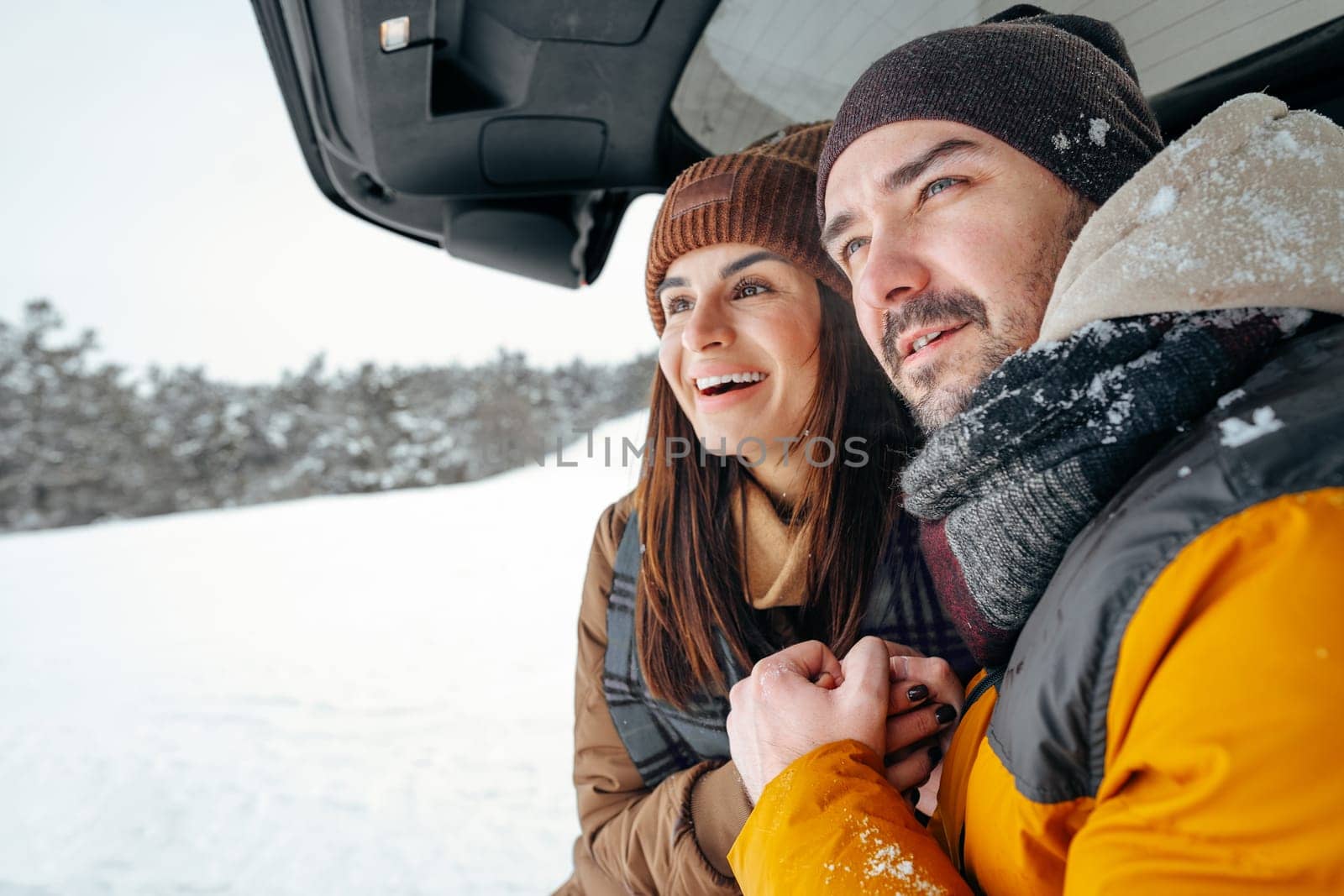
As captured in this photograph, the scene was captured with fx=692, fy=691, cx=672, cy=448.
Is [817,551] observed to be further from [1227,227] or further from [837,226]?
[1227,227]

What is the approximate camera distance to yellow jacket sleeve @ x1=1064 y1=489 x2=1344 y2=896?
0.49 metres

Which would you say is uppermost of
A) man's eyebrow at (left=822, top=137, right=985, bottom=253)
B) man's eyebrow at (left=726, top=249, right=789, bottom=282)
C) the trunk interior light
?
the trunk interior light

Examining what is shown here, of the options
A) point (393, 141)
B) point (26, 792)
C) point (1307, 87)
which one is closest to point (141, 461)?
point (26, 792)

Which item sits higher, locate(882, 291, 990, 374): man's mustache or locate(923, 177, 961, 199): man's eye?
locate(923, 177, 961, 199): man's eye

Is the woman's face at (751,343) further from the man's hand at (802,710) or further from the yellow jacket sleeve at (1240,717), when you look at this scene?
the yellow jacket sleeve at (1240,717)

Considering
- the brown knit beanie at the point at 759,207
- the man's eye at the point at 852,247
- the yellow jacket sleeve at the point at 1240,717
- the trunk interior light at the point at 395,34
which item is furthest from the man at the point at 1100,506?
the trunk interior light at the point at 395,34

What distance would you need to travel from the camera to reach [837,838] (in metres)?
0.79

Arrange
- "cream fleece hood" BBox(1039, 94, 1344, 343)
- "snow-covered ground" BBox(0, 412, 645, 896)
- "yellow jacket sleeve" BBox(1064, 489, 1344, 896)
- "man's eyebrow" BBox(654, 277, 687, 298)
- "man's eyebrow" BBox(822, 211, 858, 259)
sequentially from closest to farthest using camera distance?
"yellow jacket sleeve" BBox(1064, 489, 1344, 896)
"cream fleece hood" BBox(1039, 94, 1344, 343)
"man's eyebrow" BBox(822, 211, 858, 259)
"man's eyebrow" BBox(654, 277, 687, 298)
"snow-covered ground" BBox(0, 412, 645, 896)

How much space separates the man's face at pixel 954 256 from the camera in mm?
1017

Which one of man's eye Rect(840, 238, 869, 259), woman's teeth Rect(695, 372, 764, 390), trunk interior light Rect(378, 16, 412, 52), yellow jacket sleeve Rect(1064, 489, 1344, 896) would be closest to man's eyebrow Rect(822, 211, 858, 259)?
man's eye Rect(840, 238, 869, 259)

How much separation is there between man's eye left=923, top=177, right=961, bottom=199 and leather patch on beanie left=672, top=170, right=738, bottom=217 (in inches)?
20.7

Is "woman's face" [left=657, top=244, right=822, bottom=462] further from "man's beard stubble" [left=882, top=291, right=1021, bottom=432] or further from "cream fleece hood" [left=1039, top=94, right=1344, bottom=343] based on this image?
"cream fleece hood" [left=1039, top=94, right=1344, bottom=343]

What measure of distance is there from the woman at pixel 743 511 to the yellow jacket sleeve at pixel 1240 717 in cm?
85

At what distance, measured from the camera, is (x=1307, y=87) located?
134 cm
